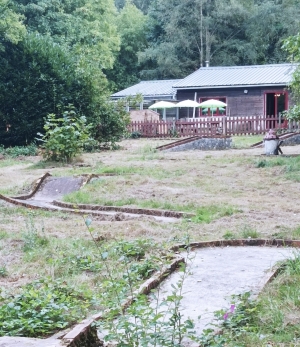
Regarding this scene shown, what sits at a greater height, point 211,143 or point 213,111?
point 213,111

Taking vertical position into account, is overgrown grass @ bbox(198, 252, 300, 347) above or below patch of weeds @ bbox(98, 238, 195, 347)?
below

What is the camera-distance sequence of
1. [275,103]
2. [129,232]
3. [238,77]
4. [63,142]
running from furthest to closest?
[275,103]
[238,77]
[63,142]
[129,232]

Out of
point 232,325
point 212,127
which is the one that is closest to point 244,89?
point 212,127

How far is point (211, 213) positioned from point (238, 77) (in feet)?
93.2

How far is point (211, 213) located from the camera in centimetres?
918

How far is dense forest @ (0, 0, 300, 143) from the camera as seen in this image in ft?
75.3

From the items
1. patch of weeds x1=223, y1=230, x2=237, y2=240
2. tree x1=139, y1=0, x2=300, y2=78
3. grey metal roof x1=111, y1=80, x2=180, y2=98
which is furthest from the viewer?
tree x1=139, y1=0, x2=300, y2=78

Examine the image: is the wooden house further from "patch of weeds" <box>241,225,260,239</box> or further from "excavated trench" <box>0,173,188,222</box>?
"patch of weeds" <box>241,225,260,239</box>

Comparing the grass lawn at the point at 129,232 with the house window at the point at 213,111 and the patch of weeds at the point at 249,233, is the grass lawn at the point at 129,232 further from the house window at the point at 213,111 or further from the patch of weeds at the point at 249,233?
the house window at the point at 213,111

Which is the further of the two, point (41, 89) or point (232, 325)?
point (41, 89)

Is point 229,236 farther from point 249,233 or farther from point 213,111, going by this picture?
point 213,111

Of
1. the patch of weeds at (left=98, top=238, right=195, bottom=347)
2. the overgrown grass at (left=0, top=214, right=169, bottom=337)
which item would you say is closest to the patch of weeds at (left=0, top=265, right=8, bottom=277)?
the overgrown grass at (left=0, top=214, right=169, bottom=337)

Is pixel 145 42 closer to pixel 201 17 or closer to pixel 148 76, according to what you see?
pixel 148 76

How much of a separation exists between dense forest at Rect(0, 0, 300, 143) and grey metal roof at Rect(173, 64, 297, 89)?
3.45m
